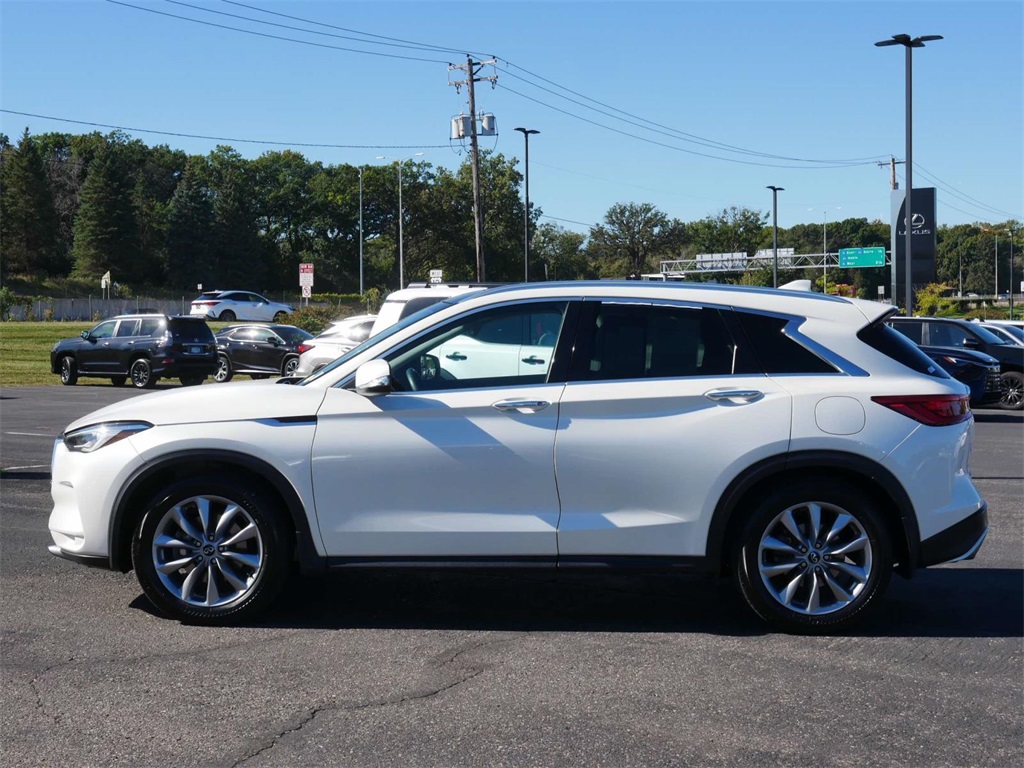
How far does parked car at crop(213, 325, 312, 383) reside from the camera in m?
30.6

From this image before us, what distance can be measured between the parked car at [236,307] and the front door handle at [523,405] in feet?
163

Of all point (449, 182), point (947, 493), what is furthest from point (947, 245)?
point (947, 493)

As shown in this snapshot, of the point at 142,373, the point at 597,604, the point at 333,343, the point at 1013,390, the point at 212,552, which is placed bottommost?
the point at 597,604

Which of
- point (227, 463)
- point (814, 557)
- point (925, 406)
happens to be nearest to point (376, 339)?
point (227, 463)

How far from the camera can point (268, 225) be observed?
355 feet

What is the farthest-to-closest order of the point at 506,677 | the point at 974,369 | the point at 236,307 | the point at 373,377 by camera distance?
the point at 236,307
the point at 974,369
the point at 373,377
the point at 506,677

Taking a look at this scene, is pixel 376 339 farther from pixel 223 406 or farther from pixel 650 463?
pixel 650 463

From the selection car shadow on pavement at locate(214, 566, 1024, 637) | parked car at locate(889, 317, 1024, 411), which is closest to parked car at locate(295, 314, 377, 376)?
parked car at locate(889, 317, 1024, 411)

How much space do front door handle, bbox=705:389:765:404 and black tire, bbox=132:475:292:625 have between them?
224 cm

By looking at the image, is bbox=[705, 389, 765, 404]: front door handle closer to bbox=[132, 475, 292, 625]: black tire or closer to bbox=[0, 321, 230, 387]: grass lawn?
bbox=[132, 475, 292, 625]: black tire

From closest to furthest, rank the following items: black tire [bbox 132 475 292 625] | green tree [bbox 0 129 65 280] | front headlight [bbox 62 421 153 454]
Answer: black tire [bbox 132 475 292 625] < front headlight [bbox 62 421 153 454] < green tree [bbox 0 129 65 280]

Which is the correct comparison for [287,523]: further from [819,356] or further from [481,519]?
[819,356]

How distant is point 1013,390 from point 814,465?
18.2 metres

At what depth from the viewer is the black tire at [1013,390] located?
21.6m
